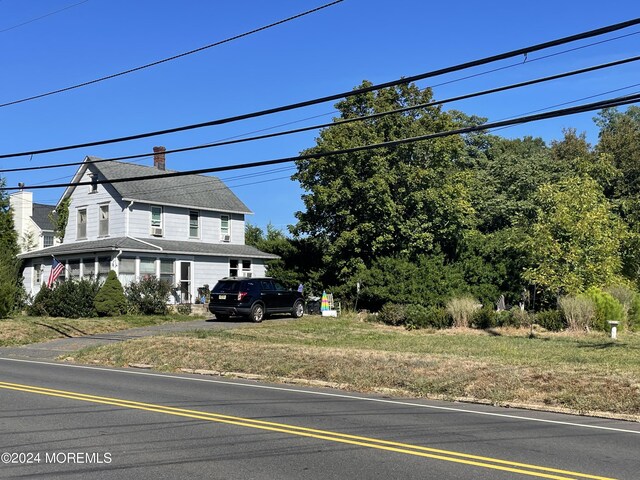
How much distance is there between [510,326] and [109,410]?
64.1 ft

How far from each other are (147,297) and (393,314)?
37.9 feet

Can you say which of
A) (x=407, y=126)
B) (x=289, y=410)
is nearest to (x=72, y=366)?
(x=289, y=410)

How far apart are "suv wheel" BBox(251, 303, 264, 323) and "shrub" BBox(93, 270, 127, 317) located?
651 centimetres

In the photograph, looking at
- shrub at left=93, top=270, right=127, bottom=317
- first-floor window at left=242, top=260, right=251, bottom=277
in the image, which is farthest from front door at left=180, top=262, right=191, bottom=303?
shrub at left=93, top=270, right=127, bottom=317

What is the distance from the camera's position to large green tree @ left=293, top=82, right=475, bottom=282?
34344 mm

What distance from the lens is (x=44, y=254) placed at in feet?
130

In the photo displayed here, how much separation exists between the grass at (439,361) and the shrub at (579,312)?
1330 millimetres

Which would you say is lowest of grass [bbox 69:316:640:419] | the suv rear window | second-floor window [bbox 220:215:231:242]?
grass [bbox 69:316:640:419]

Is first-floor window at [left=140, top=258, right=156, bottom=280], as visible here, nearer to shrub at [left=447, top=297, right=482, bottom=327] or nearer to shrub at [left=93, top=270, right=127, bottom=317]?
shrub at [left=93, top=270, right=127, bottom=317]

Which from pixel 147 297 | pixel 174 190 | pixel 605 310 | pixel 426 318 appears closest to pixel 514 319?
pixel 605 310

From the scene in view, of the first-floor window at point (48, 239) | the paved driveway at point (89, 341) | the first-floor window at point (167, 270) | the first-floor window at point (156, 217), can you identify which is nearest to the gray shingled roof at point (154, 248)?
the first-floor window at point (167, 270)

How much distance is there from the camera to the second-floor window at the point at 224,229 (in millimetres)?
42375

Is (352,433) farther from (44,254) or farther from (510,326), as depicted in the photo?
(44,254)

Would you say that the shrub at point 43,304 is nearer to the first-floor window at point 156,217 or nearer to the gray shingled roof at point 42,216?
the first-floor window at point 156,217
